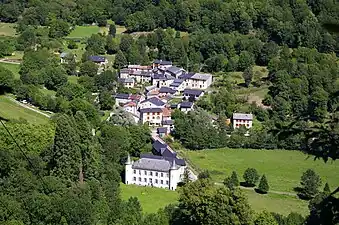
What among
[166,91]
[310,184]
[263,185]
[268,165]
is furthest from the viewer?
[166,91]

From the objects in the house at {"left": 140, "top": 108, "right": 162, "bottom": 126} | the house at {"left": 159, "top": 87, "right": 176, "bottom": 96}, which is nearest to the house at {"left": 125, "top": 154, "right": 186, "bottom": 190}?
the house at {"left": 140, "top": 108, "right": 162, "bottom": 126}

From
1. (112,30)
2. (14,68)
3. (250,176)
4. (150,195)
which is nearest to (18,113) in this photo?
(14,68)

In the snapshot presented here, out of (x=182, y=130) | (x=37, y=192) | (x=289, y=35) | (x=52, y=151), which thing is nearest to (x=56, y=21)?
(x=289, y=35)

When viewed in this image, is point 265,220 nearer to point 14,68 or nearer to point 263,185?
point 263,185

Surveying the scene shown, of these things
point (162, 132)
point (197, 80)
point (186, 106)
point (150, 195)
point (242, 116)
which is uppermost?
point (197, 80)

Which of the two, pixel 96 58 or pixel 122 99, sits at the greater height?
pixel 96 58

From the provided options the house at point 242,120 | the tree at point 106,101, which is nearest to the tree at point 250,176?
the house at point 242,120

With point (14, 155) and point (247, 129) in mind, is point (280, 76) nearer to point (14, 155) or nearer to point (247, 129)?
point (247, 129)

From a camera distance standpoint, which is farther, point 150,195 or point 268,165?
point 268,165

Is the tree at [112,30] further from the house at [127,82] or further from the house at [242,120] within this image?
the house at [242,120]
